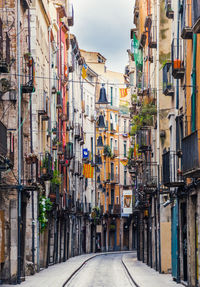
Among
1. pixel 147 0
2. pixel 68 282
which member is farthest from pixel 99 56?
pixel 68 282

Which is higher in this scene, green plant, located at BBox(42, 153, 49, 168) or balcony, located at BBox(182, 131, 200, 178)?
green plant, located at BBox(42, 153, 49, 168)

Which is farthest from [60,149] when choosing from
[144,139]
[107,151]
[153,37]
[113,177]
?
[113,177]

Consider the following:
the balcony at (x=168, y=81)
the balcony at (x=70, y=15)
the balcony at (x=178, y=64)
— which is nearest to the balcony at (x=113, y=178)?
the balcony at (x=70, y=15)

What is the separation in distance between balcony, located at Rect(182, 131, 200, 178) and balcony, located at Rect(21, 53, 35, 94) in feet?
35.6

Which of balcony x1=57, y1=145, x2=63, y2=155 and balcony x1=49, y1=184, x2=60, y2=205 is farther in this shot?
balcony x1=57, y1=145, x2=63, y2=155

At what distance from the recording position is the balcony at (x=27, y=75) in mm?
30192

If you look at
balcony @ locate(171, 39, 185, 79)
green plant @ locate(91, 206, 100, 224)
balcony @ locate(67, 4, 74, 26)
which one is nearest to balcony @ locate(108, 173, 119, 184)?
green plant @ locate(91, 206, 100, 224)

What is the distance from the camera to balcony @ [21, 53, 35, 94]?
30192mm

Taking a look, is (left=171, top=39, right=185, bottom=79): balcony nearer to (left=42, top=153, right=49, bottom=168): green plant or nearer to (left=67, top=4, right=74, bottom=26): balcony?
(left=42, top=153, right=49, bottom=168): green plant

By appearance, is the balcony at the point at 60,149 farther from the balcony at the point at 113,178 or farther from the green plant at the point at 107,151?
the balcony at the point at 113,178

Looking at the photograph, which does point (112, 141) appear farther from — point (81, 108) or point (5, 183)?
point (5, 183)

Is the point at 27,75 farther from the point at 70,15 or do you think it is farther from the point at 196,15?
the point at 70,15

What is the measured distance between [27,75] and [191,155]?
1367cm

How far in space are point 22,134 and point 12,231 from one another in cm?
532
